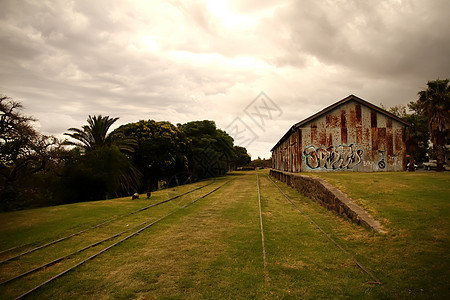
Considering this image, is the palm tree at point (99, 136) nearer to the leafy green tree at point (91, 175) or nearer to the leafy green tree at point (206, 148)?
the leafy green tree at point (91, 175)

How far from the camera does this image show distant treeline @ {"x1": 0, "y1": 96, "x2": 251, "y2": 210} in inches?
629

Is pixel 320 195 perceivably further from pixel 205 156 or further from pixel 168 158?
pixel 205 156

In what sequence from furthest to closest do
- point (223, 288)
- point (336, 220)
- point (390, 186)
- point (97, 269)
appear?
point (390, 186)
point (336, 220)
point (97, 269)
point (223, 288)

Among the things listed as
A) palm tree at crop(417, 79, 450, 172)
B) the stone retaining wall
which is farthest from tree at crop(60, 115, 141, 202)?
palm tree at crop(417, 79, 450, 172)

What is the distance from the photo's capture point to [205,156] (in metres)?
41.8

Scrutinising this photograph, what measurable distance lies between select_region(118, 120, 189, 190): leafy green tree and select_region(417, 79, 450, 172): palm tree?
29688 mm

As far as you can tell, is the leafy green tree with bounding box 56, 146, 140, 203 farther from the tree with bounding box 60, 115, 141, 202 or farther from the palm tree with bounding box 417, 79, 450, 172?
the palm tree with bounding box 417, 79, 450, 172

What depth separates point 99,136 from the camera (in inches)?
970

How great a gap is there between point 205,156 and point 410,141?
32789 millimetres

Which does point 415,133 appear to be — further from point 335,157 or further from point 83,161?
point 83,161

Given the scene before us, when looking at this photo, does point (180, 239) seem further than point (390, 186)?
No

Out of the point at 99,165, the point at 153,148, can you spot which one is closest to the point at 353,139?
the point at 153,148

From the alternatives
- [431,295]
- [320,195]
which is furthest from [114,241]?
[320,195]

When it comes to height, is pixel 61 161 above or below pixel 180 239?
above
